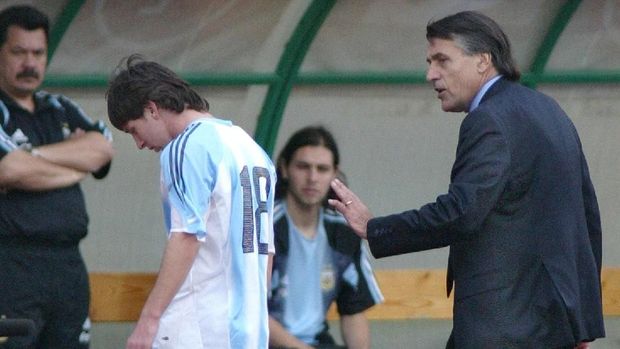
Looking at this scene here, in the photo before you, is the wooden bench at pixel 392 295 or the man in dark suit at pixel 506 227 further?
the wooden bench at pixel 392 295

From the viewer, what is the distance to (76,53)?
22.4 ft

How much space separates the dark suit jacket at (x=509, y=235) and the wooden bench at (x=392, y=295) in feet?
9.19

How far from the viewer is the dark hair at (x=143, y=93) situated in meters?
4.56

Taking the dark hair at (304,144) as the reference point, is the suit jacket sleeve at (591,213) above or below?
below

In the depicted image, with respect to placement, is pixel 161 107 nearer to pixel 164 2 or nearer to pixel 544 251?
pixel 544 251

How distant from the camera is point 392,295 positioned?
7379 mm

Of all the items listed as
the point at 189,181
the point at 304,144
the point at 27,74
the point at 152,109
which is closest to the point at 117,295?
the point at 304,144

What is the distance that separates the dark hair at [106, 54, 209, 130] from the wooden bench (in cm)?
236

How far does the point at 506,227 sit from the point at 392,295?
10.4 feet

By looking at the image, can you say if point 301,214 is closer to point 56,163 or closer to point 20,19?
point 56,163

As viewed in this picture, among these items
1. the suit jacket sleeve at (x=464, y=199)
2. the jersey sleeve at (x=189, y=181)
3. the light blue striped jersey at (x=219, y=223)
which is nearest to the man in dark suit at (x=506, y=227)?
the suit jacket sleeve at (x=464, y=199)

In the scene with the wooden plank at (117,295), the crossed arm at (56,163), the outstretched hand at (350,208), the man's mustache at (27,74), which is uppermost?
the man's mustache at (27,74)

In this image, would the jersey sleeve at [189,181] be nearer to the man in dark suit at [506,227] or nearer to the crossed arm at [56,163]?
the man in dark suit at [506,227]

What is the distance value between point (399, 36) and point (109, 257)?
6.25 feet
